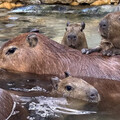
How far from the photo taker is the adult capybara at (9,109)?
11.6 feet

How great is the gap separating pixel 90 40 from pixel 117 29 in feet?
11.1

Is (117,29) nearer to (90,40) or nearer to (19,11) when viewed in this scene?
(90,40)

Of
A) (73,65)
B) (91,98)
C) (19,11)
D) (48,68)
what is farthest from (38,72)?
(19,11)

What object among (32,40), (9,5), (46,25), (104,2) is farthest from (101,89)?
(9,5)

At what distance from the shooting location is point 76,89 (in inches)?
181

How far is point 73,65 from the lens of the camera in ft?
17.4

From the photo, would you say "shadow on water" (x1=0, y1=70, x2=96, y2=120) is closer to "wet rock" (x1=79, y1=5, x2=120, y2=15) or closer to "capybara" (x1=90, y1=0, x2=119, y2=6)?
"wet rock" (x1=79, y1=5, x2=120, y2=15)

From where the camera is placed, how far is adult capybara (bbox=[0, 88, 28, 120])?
3.54 meters

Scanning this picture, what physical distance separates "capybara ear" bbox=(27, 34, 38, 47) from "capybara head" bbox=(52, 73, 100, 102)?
2.86ft

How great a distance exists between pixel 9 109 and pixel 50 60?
1.76 meters

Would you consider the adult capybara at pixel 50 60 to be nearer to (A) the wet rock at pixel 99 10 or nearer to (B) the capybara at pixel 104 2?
(A) the wet rock at pixel 99 10

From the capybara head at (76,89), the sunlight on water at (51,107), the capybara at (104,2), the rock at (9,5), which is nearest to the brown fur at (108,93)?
the capybara head at (76,89)

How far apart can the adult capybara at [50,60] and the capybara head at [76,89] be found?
0.54 m

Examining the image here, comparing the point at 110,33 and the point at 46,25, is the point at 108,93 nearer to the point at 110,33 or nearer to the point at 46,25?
the point at 110,33
